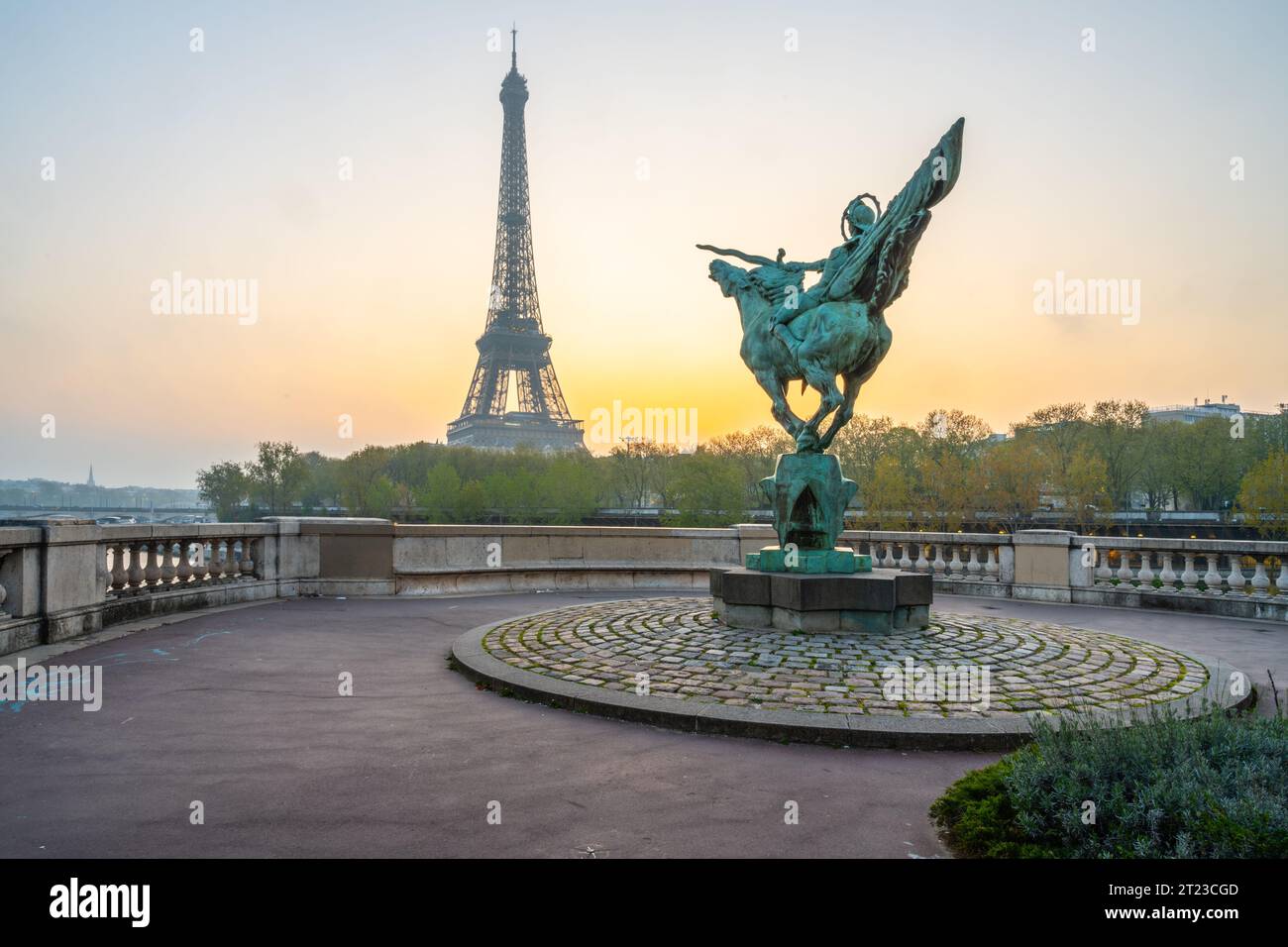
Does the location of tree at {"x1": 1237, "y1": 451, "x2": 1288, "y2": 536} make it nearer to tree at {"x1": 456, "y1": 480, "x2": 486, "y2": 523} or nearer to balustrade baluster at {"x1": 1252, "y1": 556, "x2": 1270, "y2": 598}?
balustrade baluster at {"x1": 1252, "y1": 556, "x2": 1270, "y2": 598}

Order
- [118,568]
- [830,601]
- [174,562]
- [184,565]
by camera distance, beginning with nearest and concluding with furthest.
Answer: [830,601], [118,568], [184,565], [174,562]

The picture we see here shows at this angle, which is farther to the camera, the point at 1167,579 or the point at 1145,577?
the point at 1145,577

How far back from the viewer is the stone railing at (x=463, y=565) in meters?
9.83

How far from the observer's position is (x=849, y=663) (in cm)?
823

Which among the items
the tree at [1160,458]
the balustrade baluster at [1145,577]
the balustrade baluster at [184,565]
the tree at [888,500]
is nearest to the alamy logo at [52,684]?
the balustrade baluster at [184,565]

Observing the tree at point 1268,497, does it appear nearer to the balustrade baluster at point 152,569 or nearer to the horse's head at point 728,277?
the horse's head at point 728,277

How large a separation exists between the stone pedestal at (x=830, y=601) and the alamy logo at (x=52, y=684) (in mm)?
6906

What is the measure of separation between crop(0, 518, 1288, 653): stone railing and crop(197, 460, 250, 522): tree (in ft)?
324

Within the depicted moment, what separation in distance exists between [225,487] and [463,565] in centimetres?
10308

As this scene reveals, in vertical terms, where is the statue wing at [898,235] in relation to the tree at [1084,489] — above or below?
above

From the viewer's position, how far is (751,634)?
959 centimetres

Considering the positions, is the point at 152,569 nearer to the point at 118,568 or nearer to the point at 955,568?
the point at 118,568

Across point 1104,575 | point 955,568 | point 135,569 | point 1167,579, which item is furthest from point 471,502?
point 1167,579
